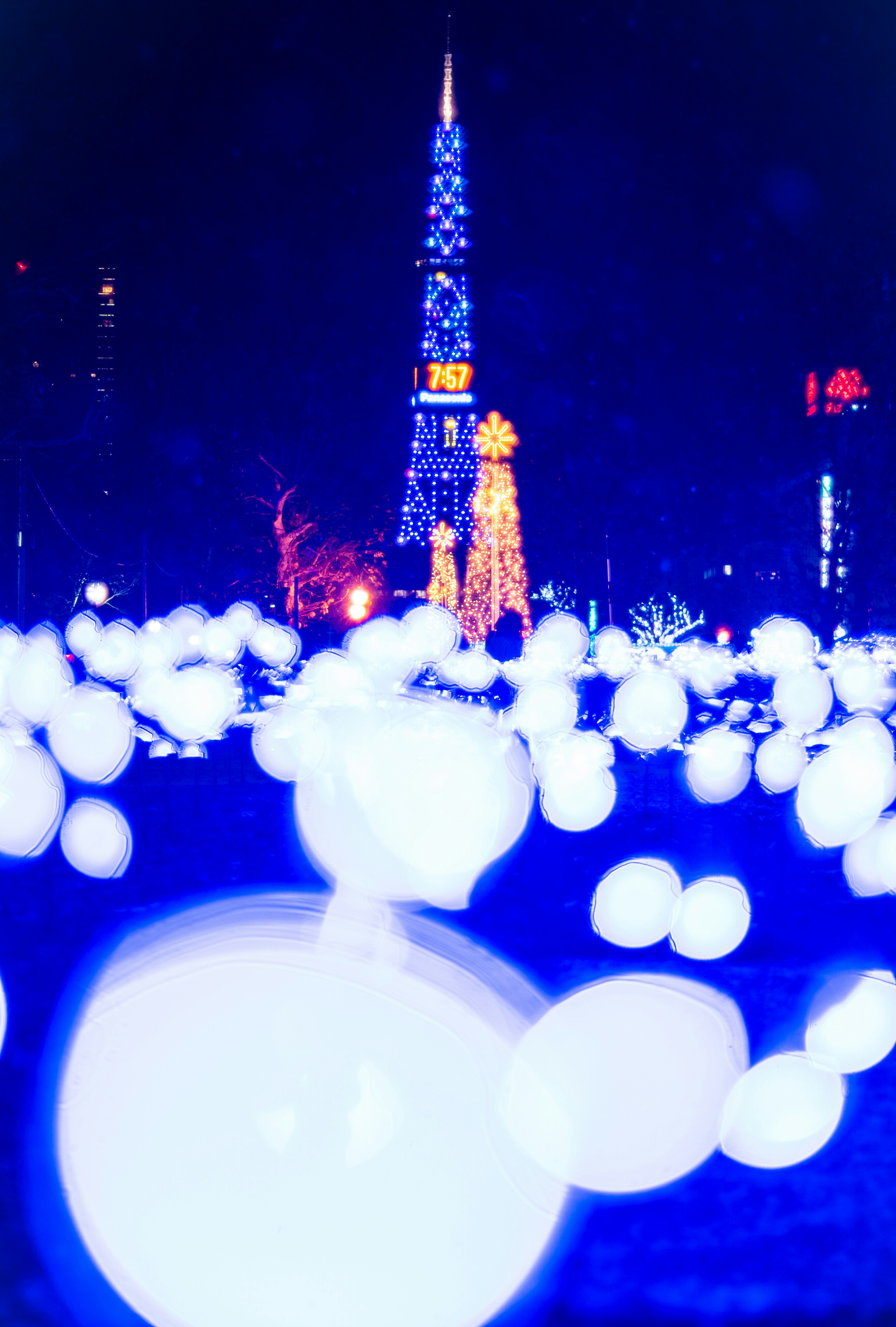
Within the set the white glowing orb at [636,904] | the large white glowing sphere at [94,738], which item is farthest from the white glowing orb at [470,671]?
the white glowing orb at [636,904]

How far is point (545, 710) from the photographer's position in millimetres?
14094

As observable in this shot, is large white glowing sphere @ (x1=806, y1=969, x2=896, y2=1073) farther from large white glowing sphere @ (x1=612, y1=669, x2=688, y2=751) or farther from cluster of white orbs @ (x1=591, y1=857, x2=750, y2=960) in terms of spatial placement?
large white glowing sphere @ (x1=612, y1=669, x2=688, y2=751)

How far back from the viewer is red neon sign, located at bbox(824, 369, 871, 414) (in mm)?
25797

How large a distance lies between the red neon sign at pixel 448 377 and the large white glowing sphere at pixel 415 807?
45.4 metres

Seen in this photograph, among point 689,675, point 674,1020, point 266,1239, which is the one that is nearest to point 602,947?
point 674,1020

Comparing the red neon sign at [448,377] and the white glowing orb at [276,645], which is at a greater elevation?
the red neon sign at [448,377]

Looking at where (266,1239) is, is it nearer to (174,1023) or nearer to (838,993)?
(174,1023)

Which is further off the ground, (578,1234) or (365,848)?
(365,848)

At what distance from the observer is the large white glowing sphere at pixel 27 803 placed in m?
8.23

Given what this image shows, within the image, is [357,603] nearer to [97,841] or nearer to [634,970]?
[97,841]

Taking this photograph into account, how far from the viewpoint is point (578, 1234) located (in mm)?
3154

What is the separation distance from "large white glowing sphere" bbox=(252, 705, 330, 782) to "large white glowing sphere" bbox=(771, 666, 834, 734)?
21.6 feet

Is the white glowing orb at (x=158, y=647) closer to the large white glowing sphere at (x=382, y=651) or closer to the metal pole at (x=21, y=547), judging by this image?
the metal pole at (x=21, y=547)

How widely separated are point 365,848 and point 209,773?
4927 mm
